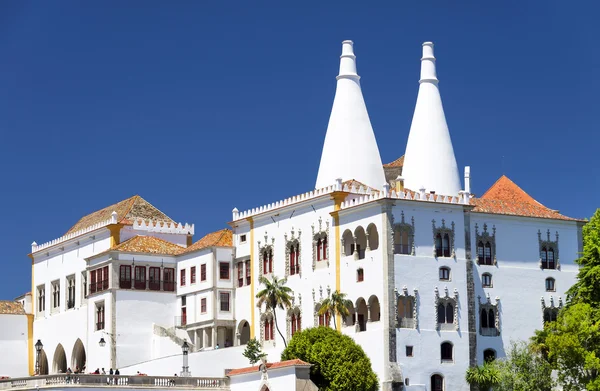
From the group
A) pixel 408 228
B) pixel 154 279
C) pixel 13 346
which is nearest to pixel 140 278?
pixel 154 279

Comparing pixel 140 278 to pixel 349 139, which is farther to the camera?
pixel 140 278

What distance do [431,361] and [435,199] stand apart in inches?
357

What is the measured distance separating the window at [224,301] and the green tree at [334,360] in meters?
13.2

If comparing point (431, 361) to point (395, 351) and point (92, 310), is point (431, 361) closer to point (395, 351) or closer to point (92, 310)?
point (395, 351)

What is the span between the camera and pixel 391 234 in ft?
256

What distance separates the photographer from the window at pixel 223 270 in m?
90.2

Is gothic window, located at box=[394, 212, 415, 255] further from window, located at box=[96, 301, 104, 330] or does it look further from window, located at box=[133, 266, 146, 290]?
window, located at box=[96, 301, 104, 330]

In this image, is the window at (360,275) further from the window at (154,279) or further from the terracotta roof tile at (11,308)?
the terracotta roof tile at (11,308)

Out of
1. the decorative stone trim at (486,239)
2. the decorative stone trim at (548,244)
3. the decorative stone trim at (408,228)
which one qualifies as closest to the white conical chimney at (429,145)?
the decorative stone trim at (486,239)

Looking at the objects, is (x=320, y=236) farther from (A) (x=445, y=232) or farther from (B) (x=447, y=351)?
(B) (x=447, y=351)

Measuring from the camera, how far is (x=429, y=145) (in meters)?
87.4

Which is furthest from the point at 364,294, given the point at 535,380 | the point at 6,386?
the point at 6,386

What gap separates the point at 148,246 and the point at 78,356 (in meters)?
9.37

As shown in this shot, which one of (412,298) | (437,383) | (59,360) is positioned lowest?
(437,383)
